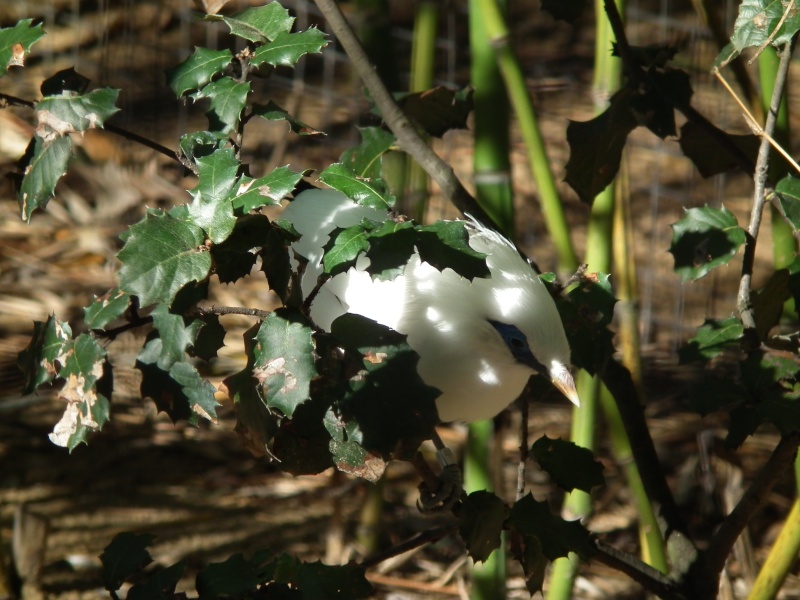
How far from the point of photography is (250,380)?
782mm

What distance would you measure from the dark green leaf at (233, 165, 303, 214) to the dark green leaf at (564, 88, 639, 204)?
1.53 ft

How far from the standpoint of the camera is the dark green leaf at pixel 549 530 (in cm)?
88

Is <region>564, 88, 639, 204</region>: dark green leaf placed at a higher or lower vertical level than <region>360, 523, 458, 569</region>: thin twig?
higher

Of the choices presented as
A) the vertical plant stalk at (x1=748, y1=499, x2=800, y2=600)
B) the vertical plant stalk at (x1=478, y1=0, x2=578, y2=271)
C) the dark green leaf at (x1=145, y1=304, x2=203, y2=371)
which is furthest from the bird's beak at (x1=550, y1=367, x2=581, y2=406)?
the dark green leaf at (x1=145, y1=304, x2=203, y2=371)

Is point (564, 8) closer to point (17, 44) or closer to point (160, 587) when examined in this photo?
point (17, 44)

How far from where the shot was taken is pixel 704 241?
1061 mm

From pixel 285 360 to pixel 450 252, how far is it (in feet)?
0.47

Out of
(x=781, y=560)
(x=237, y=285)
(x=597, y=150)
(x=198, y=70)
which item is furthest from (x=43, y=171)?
(x=237, y=285)

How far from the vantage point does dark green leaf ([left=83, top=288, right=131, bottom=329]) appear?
814mm

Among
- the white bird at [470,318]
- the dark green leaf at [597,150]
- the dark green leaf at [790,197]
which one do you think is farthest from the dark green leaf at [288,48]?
the dark green leaf at [790,197]

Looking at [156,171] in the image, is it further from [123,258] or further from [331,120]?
[123,258]

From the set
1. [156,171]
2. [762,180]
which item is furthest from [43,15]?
[762,180]

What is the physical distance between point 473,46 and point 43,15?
223 centimetres

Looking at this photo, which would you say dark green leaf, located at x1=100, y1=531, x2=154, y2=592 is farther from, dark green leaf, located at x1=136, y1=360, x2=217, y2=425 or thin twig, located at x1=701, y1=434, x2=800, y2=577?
thin twig, located at x1=701, y1=434, x2=800, y2=577
